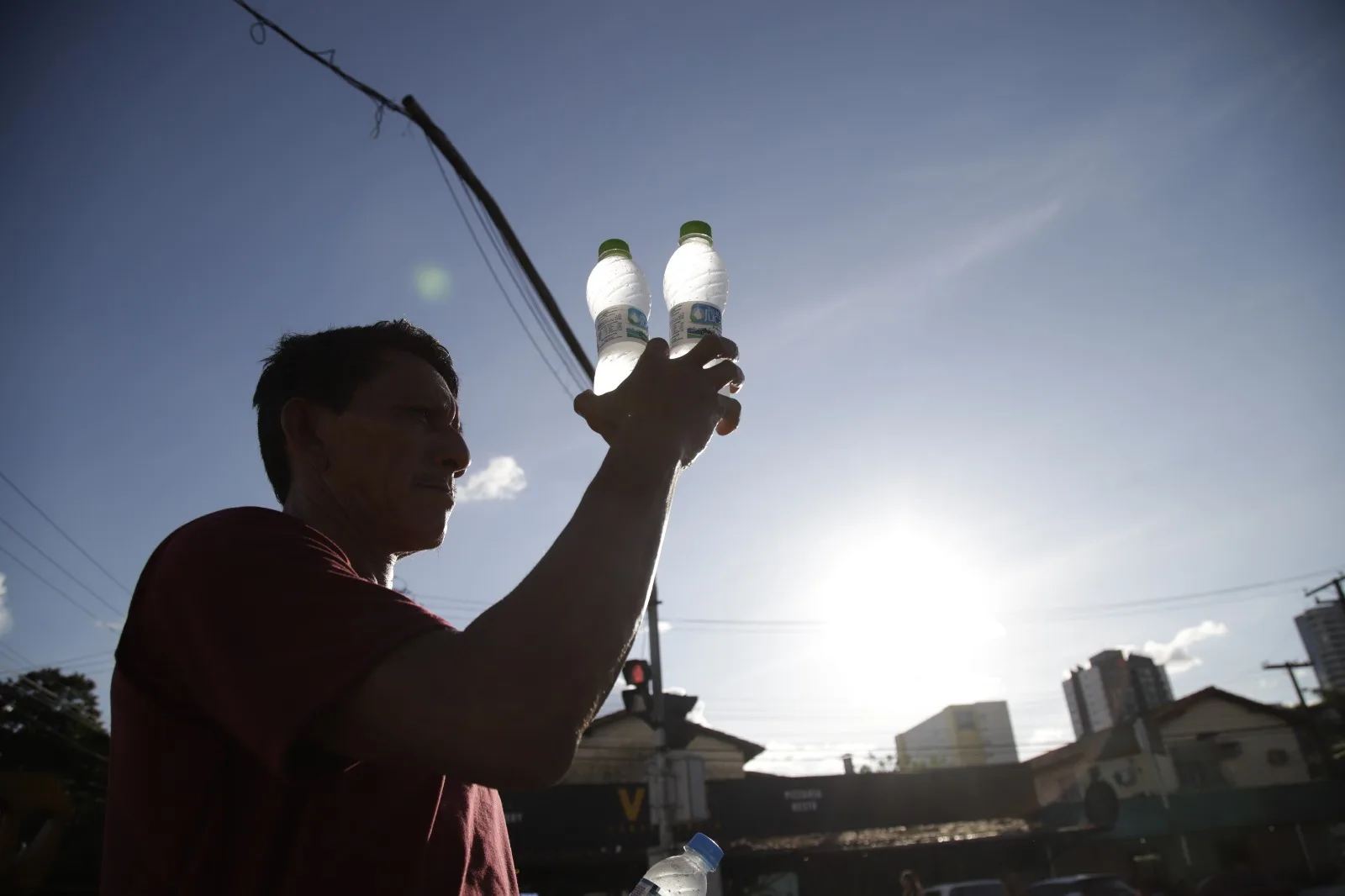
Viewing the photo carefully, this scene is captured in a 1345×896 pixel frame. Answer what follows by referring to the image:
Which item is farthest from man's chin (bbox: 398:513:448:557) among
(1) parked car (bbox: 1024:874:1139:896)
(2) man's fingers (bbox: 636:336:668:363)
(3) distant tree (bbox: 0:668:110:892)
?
(1) parked car (bbox: 1024:874:1139:896)

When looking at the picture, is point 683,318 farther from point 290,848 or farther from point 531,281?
point 531,281

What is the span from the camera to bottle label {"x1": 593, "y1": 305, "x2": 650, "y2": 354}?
7.68 ft

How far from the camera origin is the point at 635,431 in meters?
1.35

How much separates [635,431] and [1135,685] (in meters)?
51.7

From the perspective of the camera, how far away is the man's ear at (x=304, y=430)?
5.31 ft

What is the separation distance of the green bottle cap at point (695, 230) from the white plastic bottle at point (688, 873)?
2076 mm

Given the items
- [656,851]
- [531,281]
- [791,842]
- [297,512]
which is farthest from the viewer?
[791,842]

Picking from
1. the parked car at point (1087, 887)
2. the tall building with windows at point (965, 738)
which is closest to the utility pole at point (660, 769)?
the parked car at point (1087, 887)

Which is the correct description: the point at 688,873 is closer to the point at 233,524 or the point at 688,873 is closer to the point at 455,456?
the point at 455,456

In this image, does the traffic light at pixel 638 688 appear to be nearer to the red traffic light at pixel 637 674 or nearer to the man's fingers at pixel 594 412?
the red traffic light at pixel 637 674

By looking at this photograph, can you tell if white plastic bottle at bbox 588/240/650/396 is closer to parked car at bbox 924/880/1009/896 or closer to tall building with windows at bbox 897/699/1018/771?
parked car at bbox 924/880/1009/896

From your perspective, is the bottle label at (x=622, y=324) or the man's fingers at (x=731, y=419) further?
the bottle label at (x=622, y=324)

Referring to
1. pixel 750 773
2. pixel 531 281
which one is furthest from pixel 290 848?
pixel 750 773

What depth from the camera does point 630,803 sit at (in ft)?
83.0
